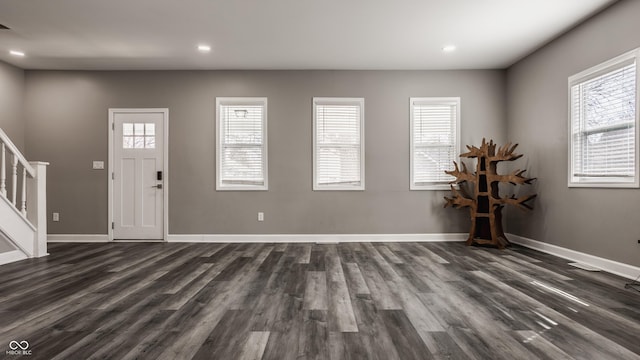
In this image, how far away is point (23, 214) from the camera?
14.0ft

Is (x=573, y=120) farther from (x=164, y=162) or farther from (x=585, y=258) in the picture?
(x=164, y=162)

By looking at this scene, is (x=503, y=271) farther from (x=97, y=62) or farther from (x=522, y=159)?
(x=97, y=62)

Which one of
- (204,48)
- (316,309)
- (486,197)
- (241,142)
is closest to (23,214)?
(241,142)

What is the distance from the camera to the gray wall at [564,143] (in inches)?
136

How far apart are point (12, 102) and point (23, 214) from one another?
238cm

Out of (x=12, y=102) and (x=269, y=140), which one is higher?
(x=12, y=102)

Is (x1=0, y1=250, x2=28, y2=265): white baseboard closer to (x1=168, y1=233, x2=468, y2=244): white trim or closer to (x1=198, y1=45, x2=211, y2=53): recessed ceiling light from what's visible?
(x1=168, y1=233, x2=468, y2=244): white trim

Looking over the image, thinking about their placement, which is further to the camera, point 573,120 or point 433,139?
point 433,139

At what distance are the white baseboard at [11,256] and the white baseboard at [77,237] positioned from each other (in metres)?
1.34

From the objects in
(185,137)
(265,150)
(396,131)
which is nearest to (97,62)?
(185,137)

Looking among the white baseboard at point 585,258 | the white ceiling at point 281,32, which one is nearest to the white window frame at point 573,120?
the white ceiling at point 281,32

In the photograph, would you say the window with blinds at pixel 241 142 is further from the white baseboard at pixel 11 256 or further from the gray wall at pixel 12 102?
the gray wall at pixel 12 102

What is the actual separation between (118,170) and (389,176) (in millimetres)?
4614

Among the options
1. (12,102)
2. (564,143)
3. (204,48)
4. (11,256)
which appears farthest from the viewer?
(12,102)
